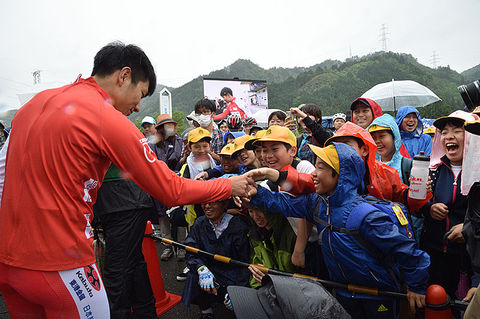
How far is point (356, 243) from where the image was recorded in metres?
2.00

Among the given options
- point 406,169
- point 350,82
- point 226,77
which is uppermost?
point 226,77

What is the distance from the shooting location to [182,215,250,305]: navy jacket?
3094 mm

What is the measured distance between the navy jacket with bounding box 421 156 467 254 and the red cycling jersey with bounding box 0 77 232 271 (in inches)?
95.7

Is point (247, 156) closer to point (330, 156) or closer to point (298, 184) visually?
point (298, 184)

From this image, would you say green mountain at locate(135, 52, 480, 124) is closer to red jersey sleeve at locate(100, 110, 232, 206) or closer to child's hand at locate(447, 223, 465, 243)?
child's hand at locate(447, 223, 465, 243)

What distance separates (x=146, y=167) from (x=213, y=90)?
26653 millimetres

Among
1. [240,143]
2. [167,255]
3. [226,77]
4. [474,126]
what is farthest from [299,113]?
[226,77]

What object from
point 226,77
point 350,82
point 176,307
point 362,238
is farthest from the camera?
point 226,77

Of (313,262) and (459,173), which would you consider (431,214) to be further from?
(313,262)

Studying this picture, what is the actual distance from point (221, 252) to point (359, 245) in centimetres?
162

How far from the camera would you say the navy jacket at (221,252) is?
3094 mm

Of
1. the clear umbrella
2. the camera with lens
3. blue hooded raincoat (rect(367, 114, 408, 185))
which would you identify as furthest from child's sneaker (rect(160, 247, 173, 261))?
the clear umbrella

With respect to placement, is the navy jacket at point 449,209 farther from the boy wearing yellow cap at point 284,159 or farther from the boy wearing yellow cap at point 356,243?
the boy wearing yellow cap at point 284,159

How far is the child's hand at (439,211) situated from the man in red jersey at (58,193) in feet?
7.39
